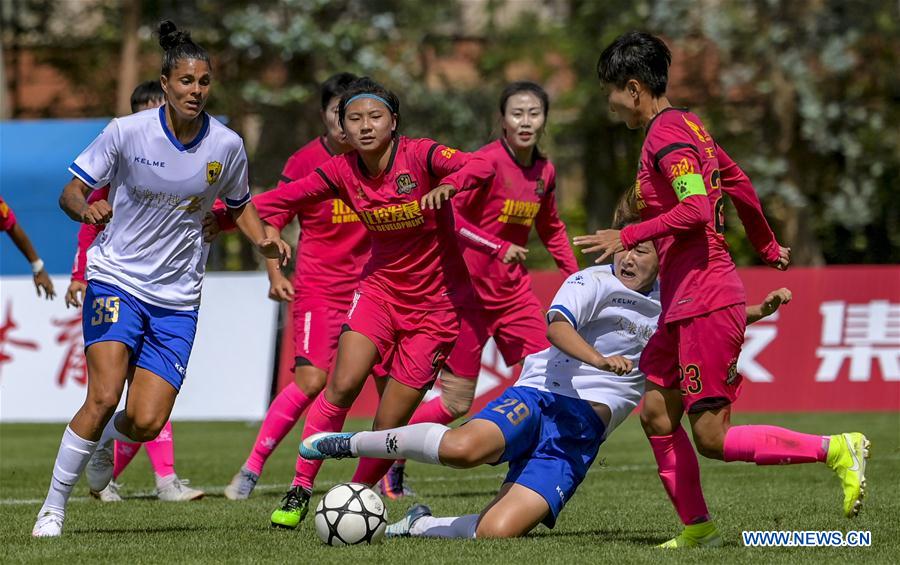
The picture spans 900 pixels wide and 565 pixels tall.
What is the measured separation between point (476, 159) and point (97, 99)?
22832 mm

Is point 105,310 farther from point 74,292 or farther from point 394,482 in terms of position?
point 394,482

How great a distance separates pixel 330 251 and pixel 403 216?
6.17ft

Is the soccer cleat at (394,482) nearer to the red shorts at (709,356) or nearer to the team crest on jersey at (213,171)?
the team crest on jersey at (213,171)

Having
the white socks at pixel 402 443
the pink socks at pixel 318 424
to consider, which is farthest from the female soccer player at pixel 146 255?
the white socks at pixel 402 443

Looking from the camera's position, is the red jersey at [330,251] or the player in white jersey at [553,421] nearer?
the player in white jersey at [553,421]

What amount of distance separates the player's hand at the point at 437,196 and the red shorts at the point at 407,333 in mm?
691

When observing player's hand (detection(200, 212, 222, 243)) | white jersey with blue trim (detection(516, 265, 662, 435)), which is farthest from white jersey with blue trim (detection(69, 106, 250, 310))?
white jersey with blue trim (detection(516, 265, 662, 435))

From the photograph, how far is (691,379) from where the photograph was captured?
6066 mm

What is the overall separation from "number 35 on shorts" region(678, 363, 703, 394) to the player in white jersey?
0.99ft

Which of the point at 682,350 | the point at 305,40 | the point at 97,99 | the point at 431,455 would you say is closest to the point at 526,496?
the point at 431,455

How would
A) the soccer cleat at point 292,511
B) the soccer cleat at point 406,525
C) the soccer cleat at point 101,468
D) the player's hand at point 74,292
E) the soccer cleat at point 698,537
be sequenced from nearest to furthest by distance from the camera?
1. the soccer cleat at point 698,537
2. the soccer cleat at point 406,525
3. the soccer cleat at point 292,511
4. the soccer cleat at point 101,468
5. the player's hand at point 74,292

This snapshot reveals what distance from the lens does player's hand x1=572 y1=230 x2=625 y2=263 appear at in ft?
19.3

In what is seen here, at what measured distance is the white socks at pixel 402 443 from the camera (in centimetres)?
635

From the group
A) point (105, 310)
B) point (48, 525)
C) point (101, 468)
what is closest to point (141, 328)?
point (105, 310)
